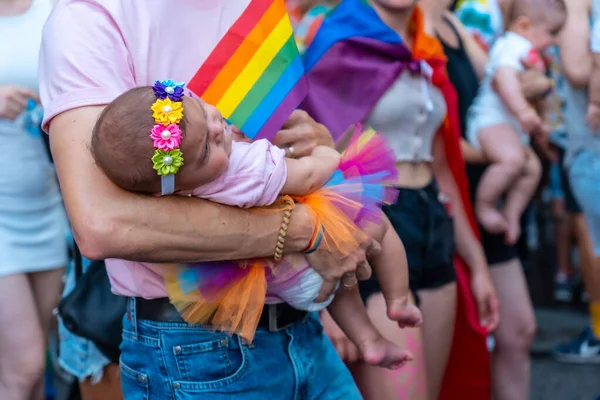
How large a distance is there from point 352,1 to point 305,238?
1486mm

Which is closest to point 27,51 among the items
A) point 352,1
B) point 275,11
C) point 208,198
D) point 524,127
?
point 352,1

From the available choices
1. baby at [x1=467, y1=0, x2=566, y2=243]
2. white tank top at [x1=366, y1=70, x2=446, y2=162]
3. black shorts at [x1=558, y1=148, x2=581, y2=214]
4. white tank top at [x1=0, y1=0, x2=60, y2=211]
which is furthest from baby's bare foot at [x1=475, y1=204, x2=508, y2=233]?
white tank top at [x1=0, y1=0, x2=60, y2=211]

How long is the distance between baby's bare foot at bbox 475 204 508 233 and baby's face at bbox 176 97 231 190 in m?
2.52

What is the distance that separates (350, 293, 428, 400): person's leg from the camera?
10.5ft

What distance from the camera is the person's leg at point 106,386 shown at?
301 cm

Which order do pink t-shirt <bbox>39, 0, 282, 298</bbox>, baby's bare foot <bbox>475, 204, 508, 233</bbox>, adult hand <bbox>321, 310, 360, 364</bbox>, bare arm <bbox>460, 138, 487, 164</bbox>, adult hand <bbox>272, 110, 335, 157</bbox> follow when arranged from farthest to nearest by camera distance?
bare arm <bbox>460, 138, 487, 164</bbox> < baby's bare foot <bbox>475, 204, 508, 233</bbox> < adult hand <bbox>321, 310, 360, 364</bbox> < adult hand <bbox>272, 110, 335, 157</bbox> < pink t-shirt <bbox>39, 0, 282, 298</bbox>

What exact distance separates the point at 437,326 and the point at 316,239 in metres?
1.42

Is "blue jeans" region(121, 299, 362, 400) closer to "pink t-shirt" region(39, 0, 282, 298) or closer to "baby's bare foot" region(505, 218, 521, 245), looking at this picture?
"pink t-shirt" region(39, 0, 282, 298)

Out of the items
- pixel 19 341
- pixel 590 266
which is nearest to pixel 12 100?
pixel 19 341

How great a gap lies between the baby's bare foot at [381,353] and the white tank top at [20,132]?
1758 millimetres

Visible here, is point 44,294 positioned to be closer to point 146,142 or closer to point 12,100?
point 12,100

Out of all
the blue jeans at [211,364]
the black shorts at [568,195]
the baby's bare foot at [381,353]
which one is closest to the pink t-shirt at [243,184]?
the blue jeans at [211,364]

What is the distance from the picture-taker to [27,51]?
363cm

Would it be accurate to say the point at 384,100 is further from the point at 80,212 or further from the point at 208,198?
the point at 80,212
